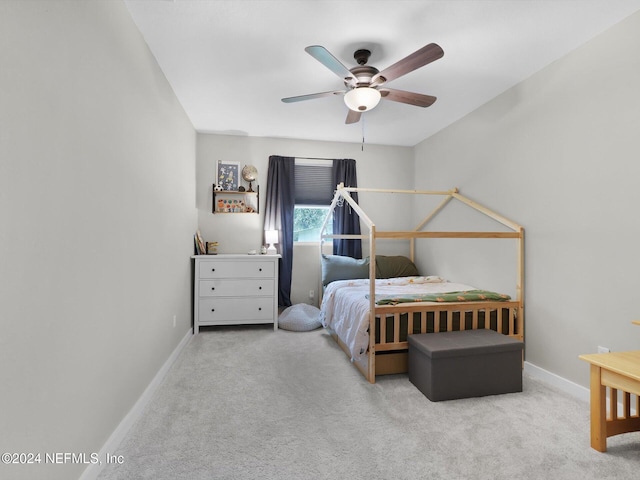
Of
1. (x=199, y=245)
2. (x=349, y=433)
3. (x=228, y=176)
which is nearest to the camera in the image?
(x=349, y=433)

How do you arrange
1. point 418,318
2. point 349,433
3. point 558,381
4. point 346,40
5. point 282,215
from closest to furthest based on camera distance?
point 349,433 → point 346,40 → point 558,381 → point 418,318 → point 282,215

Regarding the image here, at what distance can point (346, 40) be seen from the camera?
2.29 meters

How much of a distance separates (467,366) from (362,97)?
2067mm

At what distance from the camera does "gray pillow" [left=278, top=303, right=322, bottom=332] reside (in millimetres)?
4041

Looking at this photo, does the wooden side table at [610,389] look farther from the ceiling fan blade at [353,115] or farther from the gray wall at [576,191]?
the ceiling fan blade at [353,115]

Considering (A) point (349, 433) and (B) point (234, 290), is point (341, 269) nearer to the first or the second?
(B) point (234, 290)

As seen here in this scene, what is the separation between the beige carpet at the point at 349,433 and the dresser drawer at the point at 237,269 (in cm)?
135

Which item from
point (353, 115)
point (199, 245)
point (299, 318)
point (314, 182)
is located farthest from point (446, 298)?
point (199, 245)

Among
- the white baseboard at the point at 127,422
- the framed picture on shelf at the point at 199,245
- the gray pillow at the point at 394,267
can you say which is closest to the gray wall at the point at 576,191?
the gray pillow at the point at 394,267

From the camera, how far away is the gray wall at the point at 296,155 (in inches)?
175

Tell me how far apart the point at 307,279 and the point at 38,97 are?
3.81 m

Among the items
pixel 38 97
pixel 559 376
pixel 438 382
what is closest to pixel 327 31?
pixel 38 97

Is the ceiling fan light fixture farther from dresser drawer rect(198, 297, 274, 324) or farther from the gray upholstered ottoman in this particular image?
dresser drawer rect(198, 297, 274, 324)

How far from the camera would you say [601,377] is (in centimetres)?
171
